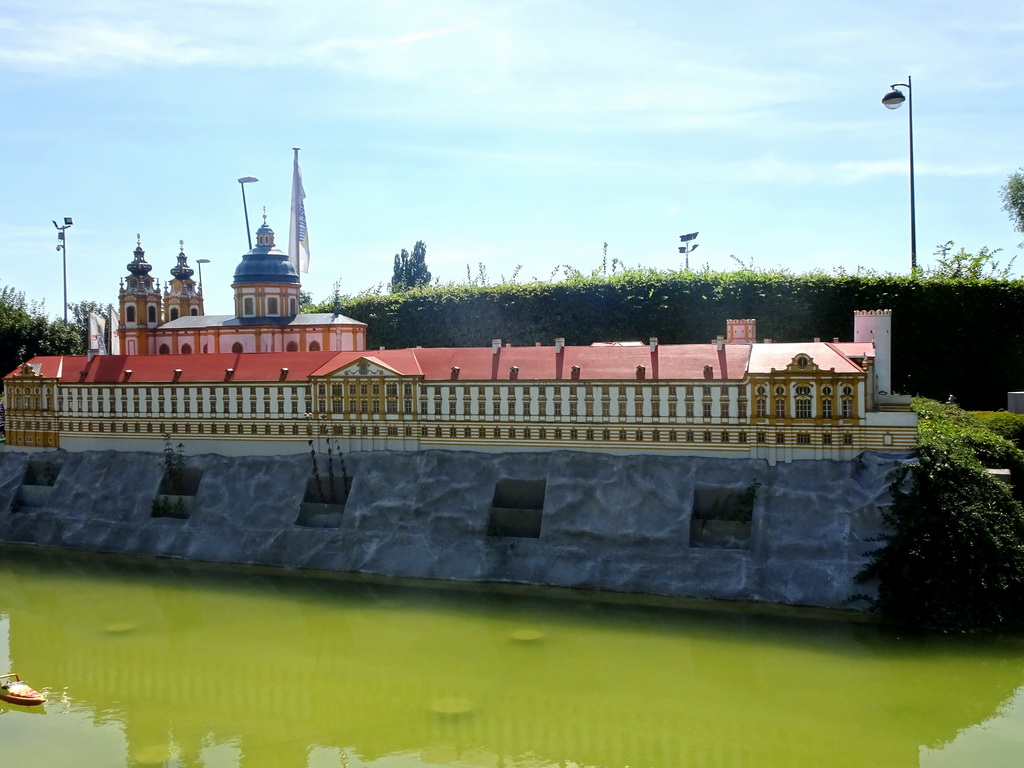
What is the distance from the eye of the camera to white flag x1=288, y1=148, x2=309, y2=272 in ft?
202

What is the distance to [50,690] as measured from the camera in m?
28.1

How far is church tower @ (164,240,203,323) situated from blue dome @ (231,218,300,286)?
9.01 m

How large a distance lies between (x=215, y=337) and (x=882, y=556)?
36.4m

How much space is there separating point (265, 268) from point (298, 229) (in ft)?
26.3

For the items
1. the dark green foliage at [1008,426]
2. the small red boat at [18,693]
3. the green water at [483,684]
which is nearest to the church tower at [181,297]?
the green water at [483,684]

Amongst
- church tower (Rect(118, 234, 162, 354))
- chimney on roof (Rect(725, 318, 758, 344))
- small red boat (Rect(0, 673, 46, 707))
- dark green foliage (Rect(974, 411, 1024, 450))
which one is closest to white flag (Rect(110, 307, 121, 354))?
church tower (Rect(118, 234, 162, 354))

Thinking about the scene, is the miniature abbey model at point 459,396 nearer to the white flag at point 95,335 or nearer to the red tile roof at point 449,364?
the red tile roof at point 449,364

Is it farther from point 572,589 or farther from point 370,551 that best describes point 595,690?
point 370,551

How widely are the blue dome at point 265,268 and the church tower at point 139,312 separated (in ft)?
19.7

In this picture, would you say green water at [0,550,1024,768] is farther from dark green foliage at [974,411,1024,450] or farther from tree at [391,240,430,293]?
tree at [391,240,430,293]

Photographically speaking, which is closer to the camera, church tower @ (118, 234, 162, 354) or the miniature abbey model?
the miniature abbey model

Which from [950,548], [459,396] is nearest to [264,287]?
[459,396]

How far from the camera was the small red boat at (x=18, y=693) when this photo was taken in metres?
26.5

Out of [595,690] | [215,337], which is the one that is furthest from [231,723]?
[215,337]
